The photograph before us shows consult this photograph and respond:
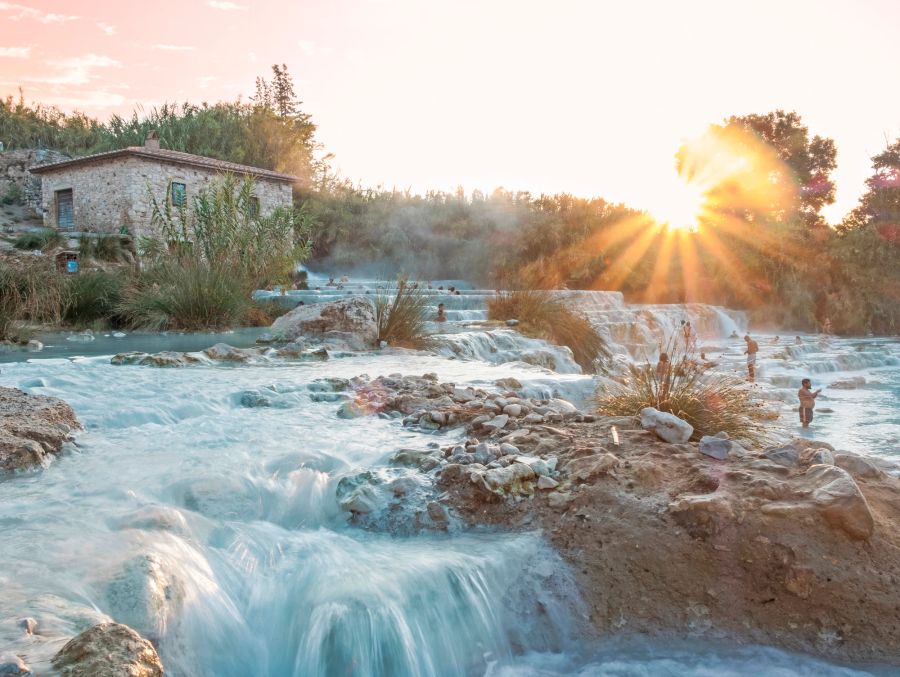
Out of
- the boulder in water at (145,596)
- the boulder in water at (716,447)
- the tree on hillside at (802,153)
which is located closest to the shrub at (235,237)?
the boulder in water at (716,447)

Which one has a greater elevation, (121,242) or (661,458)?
(121,242)

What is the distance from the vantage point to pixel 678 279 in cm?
2522

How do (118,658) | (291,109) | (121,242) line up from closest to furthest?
(118,658)
(121,242)
(291,109)

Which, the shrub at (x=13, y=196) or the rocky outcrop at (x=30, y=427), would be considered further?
the shrub at (x=13, y=196)

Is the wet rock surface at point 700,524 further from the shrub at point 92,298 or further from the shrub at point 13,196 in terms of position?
the shrub at point 13,196

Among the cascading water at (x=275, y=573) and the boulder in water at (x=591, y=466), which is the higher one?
the boulder in water at (x=591, y=466)

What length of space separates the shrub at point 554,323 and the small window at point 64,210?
55.2 ft

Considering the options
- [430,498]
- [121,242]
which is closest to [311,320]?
[430,498]

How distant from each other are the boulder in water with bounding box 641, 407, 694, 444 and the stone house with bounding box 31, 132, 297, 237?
17.5m

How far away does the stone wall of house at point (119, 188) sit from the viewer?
20.1 metres

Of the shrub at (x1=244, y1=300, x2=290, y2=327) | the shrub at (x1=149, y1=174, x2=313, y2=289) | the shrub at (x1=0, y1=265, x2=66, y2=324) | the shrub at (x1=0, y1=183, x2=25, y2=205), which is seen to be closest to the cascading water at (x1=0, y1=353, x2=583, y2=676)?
the shrub at (x1=0, y1=265, x2=66, y2=324)

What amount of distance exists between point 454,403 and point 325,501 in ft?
6.31

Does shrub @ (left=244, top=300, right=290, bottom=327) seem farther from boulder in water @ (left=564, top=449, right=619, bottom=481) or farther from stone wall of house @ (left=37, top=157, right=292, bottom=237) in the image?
boulder in water @ (left=564, top=449, right=619, bottom=481)

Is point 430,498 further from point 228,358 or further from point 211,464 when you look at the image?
point 228,358
